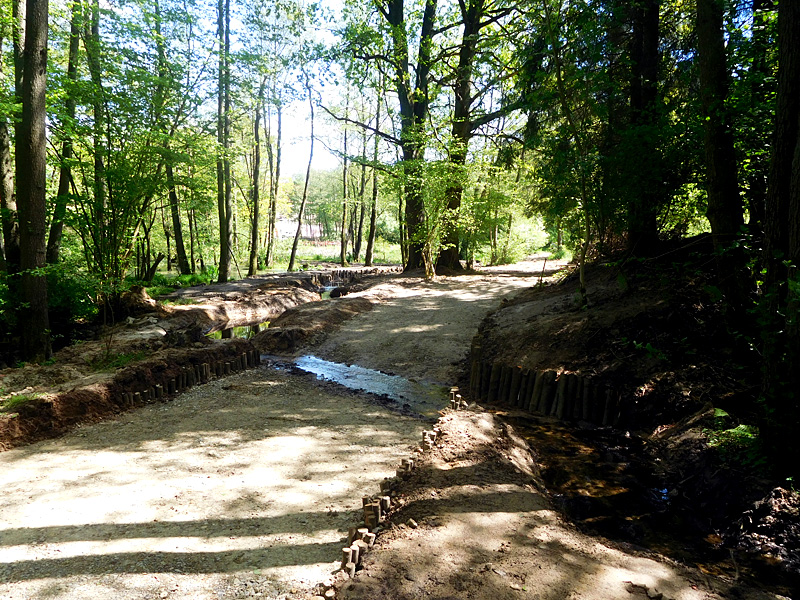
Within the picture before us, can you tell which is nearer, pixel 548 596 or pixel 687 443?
pixel 548 596

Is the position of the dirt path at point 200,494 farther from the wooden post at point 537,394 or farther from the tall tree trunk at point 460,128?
the tall tree trunk at point 460,128

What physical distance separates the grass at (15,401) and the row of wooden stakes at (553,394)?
22.2 ft

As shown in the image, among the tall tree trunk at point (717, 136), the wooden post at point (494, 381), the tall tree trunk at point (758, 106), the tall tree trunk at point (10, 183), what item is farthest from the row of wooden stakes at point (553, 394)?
the tall tree trunk at point (10, 183)

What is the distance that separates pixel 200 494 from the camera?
183 inches

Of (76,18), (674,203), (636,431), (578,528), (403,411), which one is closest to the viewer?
(578,528)

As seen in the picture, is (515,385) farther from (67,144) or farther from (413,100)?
(413,100)

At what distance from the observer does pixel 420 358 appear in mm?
10383

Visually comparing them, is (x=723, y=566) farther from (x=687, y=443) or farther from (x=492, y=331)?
(x=492, y=331)

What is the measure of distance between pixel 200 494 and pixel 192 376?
4484mm

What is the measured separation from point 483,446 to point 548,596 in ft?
7.29

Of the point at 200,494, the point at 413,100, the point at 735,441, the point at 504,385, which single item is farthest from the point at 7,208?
the point at 413,100

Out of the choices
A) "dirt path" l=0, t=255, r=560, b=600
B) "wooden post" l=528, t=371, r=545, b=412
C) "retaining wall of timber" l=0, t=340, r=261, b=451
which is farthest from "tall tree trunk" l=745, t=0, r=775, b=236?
"retaining wall of timber" l=0, t=340, r=261, b=451

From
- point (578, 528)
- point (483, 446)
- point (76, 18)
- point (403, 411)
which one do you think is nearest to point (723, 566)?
point (578, 528)

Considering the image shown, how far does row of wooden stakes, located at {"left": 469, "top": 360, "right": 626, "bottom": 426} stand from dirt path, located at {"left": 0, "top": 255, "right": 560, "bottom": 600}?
5.62ft
